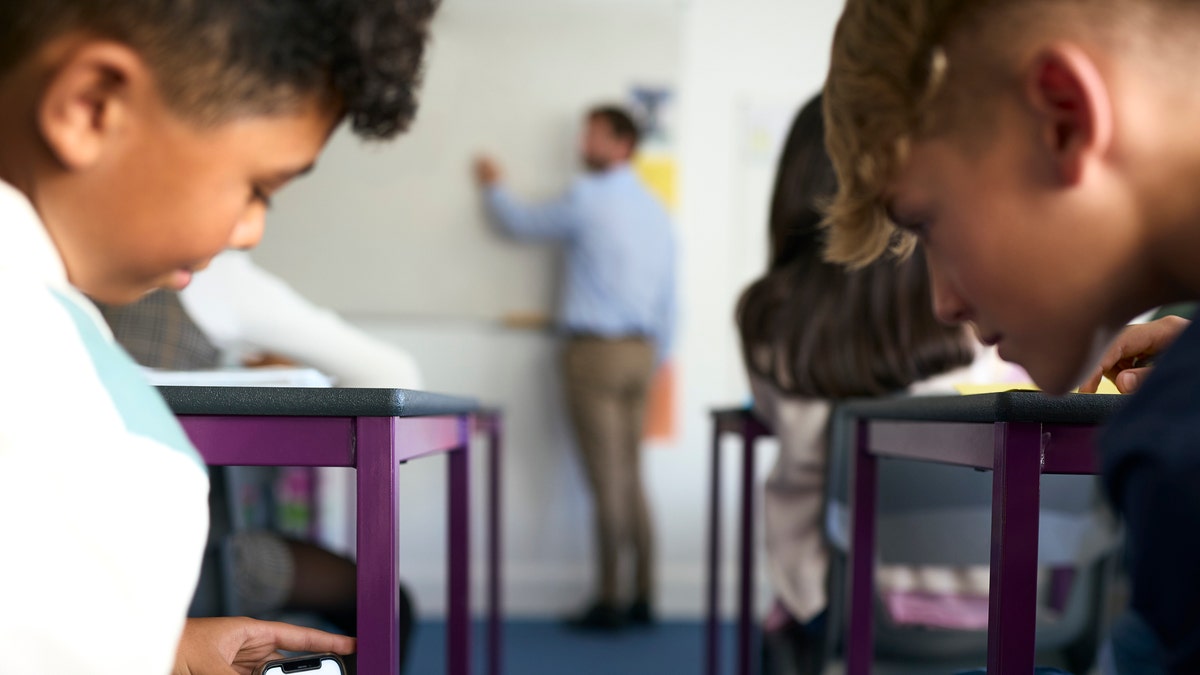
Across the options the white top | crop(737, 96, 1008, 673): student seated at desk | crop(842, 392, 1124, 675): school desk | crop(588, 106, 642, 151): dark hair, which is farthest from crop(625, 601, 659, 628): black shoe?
crop(842, 392, 1124, 675): school desk

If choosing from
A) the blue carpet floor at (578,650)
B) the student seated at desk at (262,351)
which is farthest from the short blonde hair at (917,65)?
the blue carpet floor at (578,650)

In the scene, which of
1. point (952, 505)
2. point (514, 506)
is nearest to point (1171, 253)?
point (952, 505)

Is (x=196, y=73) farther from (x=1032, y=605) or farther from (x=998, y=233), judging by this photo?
(x=1032, y=605)

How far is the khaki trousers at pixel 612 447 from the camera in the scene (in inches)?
131

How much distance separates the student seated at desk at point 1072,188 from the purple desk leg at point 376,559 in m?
0.45

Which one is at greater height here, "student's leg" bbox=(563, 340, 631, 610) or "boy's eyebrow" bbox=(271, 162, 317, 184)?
"boy's eyebrow" bbox=(271, 162, 317, 184)

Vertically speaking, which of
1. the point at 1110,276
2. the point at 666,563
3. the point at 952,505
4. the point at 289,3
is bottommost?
the point at 666,563

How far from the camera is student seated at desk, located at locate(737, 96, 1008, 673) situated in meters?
1.54

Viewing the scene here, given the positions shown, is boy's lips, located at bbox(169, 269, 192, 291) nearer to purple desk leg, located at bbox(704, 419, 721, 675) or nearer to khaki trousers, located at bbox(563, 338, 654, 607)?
purple desk leg, located at bbox(704, 419, 721, 675)

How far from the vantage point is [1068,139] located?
0.50 meters

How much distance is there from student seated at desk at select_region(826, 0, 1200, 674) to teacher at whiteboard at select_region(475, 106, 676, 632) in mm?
2750

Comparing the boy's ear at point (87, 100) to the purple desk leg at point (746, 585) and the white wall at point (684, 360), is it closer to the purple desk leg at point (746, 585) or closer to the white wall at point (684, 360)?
the purple desk leg at point (746, 585)

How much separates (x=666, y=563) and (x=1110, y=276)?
316 centimetres

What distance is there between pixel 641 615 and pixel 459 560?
6.95 ft
